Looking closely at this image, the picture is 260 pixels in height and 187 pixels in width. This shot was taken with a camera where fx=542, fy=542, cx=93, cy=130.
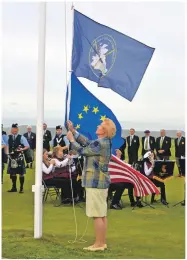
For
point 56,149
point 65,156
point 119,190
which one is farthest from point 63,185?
point 119,190

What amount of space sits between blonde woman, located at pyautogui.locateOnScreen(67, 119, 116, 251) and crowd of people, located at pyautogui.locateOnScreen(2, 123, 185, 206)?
1.11 m

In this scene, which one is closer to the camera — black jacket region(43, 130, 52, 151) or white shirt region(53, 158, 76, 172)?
white shirt region(53, 158, 76, 172)

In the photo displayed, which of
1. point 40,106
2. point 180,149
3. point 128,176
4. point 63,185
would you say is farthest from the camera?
point 180,149

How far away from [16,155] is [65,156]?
47.8 inches

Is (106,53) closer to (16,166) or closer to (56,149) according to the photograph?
(56,149)

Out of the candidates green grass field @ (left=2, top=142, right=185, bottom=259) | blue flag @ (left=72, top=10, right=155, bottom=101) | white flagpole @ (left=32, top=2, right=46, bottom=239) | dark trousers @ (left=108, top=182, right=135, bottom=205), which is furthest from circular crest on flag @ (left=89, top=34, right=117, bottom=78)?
green grass field @ (left=2, top=142, right=185, bottom=259)

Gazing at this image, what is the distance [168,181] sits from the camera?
8852mm

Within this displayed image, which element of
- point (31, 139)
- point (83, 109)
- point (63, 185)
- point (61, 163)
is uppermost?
point (83, 109)

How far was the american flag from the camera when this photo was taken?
690 cm

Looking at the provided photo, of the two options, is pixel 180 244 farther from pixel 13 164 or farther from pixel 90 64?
pixel 13 164

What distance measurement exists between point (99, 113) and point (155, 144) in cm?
338

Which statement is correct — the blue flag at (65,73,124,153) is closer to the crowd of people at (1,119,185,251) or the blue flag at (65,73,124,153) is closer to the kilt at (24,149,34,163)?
the crowd of people at (1,119,185,251)

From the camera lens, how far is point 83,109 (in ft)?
21.6

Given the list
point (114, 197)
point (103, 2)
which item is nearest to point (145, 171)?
point (114, 197)
